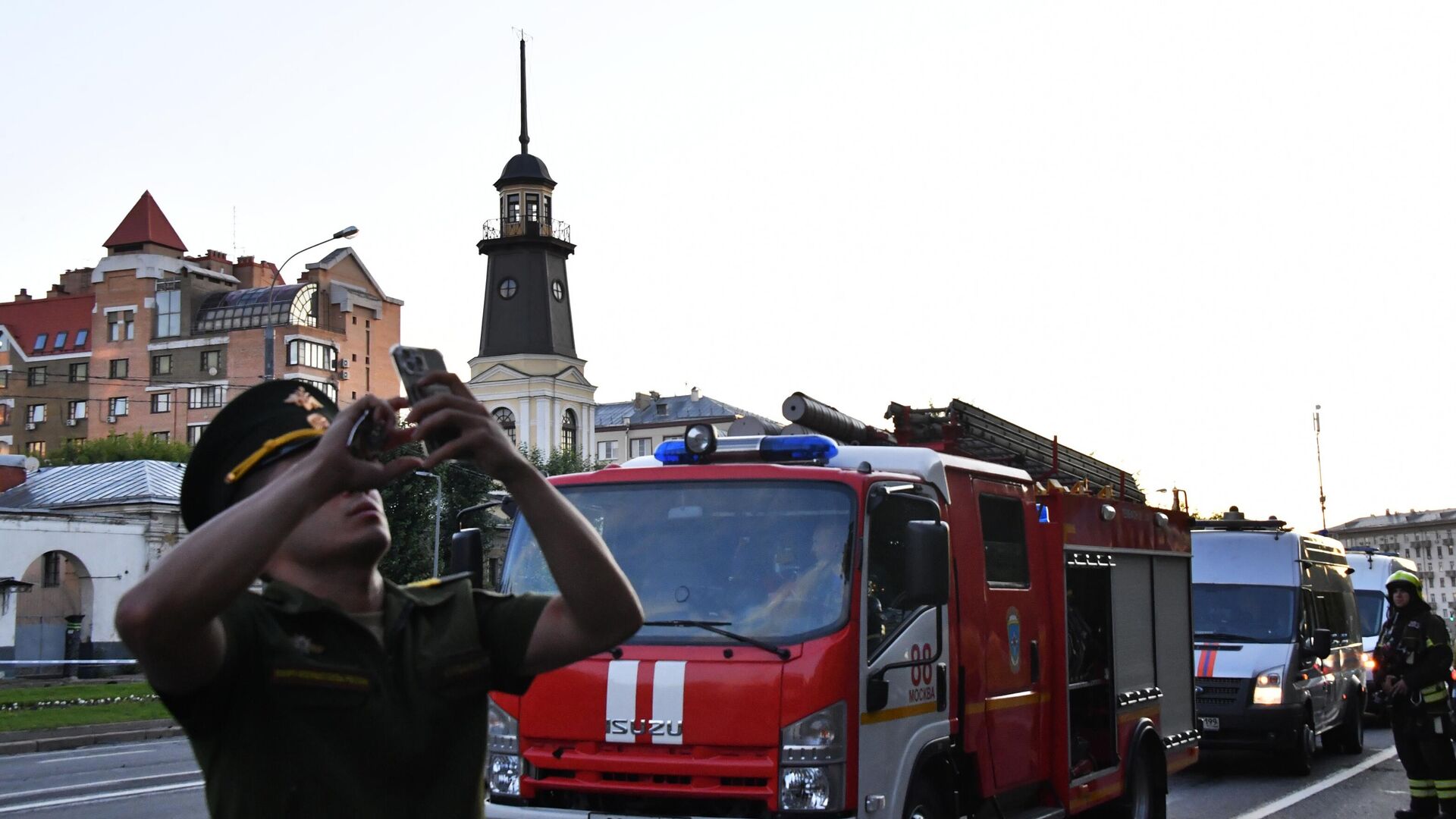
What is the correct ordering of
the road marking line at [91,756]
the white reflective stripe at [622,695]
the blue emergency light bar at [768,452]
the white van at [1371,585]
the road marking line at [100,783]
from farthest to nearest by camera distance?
the white van at [1371,585] < the road marking line at [91,756] < the road marking line at [100,783] < the blue emergency light bar at [768,452] < the white reflective stripe at [622,695]

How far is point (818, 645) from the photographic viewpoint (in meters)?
7.32

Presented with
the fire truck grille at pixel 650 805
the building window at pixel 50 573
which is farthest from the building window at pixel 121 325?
the fire truck grille at pixel 650 805

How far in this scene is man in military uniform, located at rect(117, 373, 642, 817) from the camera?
7.80 feet

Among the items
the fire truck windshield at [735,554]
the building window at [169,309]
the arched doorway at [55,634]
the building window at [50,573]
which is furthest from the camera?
the building window at [169,309]

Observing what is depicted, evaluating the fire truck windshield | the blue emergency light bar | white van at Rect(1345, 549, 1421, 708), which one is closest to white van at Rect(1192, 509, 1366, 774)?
white van at Rect(1345, 549, 1421, 708)

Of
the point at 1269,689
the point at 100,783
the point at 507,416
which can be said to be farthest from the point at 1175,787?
the point at 507,416

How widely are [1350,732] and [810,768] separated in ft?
47.6

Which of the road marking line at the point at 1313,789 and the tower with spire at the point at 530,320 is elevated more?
the tower with spire at the point at 530,320

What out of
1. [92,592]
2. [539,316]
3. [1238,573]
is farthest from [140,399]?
[1238,573]

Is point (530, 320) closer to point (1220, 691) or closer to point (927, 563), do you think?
point (1220, 691)

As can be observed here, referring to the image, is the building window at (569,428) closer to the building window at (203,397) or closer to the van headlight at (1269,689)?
the building window at (203,397)

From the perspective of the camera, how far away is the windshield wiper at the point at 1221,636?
17.2 metres

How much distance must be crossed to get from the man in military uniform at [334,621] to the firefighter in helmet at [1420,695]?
441 inches

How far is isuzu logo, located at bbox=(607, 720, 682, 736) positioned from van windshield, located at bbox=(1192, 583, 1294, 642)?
36.8ft
